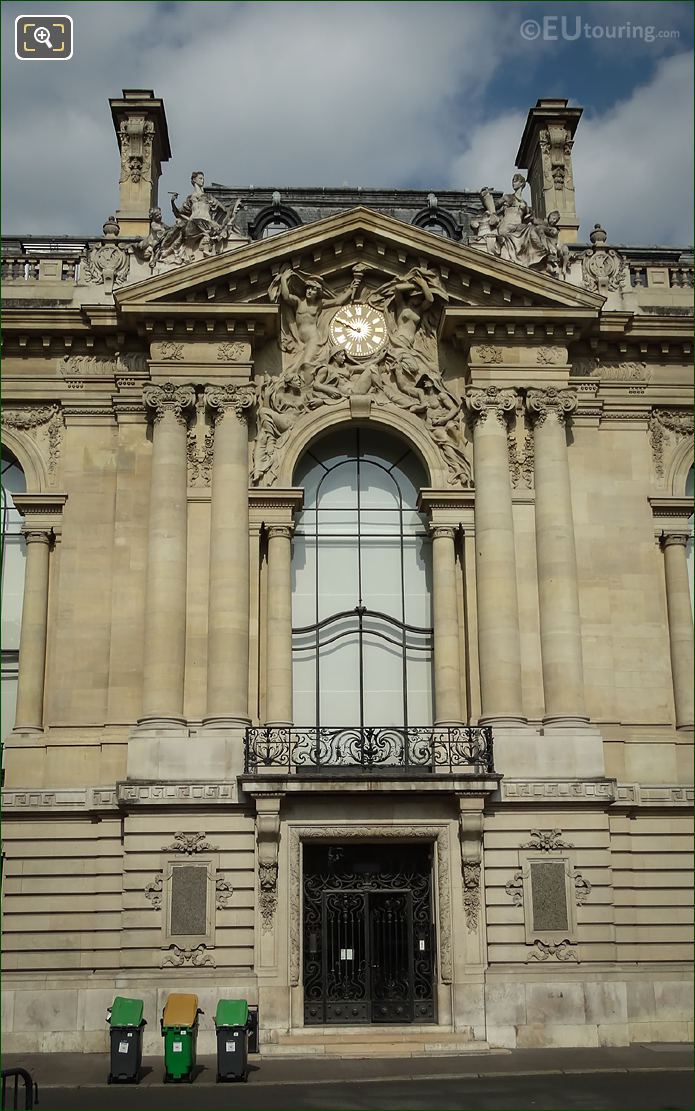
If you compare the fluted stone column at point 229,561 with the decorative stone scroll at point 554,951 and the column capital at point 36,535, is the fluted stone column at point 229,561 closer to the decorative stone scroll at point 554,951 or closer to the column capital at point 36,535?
the column capital at point 36,535

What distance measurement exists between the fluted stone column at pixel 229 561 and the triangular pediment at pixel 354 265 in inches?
91.6

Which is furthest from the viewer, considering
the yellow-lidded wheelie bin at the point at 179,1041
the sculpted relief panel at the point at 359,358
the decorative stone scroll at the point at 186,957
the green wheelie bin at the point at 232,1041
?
the sculpted relief panel at the point at 359,358

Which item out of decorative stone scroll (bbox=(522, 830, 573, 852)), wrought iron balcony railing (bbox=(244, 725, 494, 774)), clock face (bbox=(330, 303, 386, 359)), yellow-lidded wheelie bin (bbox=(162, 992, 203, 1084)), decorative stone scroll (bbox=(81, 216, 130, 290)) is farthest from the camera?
clock face (bbox=(330, 303, 386, 359))

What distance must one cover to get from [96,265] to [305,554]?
829 cm

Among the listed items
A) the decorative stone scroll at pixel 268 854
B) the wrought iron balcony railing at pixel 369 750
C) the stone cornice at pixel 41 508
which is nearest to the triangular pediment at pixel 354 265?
the stone cornice at pixel 41 508

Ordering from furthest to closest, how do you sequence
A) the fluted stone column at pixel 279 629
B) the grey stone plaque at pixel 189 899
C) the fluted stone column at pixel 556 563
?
the fluted stone column at pixel 279 629, the fluted stone column at pixel 556 563, the grey stone plaque at pixel 189 899

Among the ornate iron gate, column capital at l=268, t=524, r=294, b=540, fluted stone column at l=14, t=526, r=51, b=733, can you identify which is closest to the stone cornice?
fluted stone column at l=14, t=526, r=51, b=733

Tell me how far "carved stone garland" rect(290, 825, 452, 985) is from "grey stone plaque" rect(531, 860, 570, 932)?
1733 mm

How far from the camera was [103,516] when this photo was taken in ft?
94.8

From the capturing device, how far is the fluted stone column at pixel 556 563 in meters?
27.3

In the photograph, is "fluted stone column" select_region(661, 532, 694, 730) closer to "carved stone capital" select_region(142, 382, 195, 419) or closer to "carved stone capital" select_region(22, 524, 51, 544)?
"carved stone capital" select_region(142, 382, 195, 419)

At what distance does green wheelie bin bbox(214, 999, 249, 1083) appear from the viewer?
21719 mm

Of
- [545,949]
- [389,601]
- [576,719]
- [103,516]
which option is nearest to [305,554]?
[389,601]

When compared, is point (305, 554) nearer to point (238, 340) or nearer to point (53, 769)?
point (238, 340)
